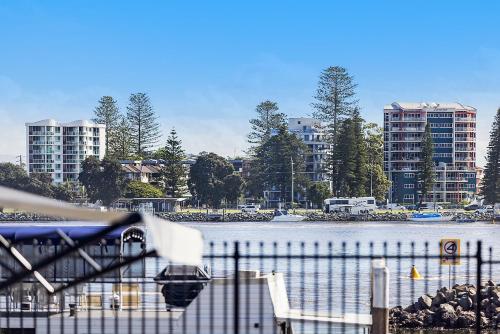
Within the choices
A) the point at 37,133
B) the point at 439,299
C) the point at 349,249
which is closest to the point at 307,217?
the point at 37,133

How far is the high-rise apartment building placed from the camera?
114812 mm

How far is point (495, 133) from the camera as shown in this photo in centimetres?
9612

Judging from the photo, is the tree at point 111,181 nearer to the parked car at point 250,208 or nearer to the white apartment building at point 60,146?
the parked car at point 250,208

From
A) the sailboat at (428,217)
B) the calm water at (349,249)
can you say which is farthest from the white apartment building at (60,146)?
the sailboat at (428,217)

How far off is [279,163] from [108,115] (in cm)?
1880

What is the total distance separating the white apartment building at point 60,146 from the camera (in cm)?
12556

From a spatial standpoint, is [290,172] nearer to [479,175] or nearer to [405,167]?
[405,167]

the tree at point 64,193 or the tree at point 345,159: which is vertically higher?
the tree at point 345,159

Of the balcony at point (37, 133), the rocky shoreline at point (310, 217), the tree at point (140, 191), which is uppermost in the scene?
the balcony at point (37, 133)

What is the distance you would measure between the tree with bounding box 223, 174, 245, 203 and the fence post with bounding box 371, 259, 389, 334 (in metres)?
86.0

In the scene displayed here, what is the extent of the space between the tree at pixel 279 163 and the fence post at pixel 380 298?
274 feet

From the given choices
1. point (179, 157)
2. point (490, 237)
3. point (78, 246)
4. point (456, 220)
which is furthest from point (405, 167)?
point (78, 246)

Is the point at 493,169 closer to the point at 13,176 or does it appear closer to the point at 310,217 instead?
the point at 310,217

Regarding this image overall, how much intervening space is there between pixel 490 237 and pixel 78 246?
6973cm
